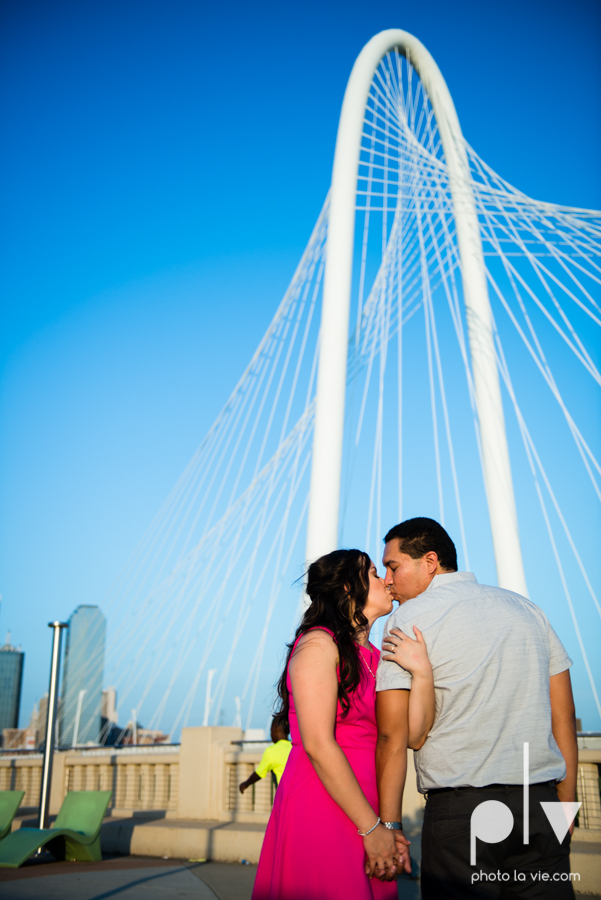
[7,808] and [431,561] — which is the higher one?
[431,561]

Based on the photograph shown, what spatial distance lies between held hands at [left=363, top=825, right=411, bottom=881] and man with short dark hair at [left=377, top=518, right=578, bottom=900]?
0.9 inches

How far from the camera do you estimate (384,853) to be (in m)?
2.18

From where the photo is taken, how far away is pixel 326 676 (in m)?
2.32

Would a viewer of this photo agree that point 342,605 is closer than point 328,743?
No

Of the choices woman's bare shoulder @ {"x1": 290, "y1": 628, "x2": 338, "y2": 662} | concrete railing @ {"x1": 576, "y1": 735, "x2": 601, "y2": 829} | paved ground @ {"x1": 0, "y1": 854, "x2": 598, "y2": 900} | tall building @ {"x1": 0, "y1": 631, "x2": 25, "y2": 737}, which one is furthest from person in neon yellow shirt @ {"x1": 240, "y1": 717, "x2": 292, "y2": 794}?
tall building @ {"x1": 0, "y1": 631, "x2": 25, "y2": 737}

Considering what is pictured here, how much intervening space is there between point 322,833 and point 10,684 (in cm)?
17988

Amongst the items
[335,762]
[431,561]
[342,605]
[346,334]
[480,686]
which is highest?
[346,334]

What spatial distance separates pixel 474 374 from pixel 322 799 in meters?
9.84

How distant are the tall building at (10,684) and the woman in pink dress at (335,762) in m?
169

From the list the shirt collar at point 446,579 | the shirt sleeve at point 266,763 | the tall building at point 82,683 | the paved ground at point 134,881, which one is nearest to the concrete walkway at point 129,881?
the paved ground at point 134,881

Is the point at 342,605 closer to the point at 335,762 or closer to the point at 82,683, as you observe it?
the point at 335,762

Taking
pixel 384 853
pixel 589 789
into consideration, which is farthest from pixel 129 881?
pixel 384 853

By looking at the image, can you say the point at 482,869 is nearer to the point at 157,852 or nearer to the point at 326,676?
the point at 326,676

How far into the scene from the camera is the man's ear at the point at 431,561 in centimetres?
252
